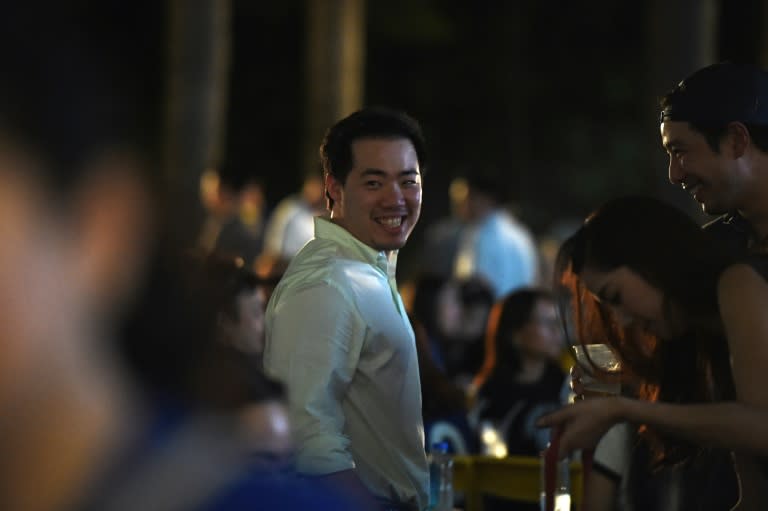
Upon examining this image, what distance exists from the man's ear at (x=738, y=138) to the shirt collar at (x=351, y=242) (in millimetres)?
1046

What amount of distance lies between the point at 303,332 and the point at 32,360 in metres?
2.24

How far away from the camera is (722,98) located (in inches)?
173

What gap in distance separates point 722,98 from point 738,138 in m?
0.11

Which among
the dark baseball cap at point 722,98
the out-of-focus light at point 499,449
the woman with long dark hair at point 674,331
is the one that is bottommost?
the out-of-focus light at point 499,449

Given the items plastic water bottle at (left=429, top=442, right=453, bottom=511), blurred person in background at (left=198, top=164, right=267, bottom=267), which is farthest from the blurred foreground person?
blurred person in background at (left=198, top=164, right=267, bottom=267)

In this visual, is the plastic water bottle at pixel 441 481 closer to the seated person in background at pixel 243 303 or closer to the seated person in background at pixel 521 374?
the seated person in background at pixel 243 303

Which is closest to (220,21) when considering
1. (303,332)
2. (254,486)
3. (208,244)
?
(208,244)

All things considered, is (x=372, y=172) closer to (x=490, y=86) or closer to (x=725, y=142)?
(x=725, y=142)

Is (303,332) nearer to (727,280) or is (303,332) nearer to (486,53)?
(727,280)

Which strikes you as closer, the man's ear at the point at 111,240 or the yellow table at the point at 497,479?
the man's ear at the point at 111,240

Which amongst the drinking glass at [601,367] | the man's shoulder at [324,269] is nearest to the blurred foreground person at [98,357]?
the drinking glass at [601,367]

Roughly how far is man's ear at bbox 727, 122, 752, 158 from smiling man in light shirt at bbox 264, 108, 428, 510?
0.96 metres

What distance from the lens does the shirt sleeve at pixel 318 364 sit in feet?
14.3

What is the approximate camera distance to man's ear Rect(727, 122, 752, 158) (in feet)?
14.4
